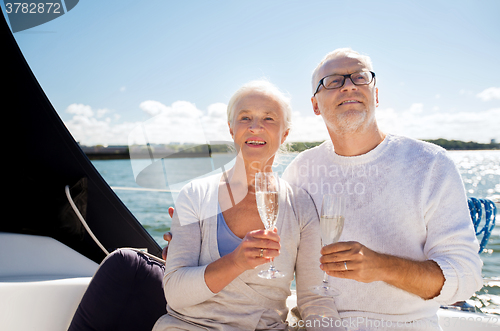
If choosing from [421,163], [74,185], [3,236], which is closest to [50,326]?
[3,236]

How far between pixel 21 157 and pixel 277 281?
91.2 inches

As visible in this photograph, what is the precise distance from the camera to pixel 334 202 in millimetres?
1150

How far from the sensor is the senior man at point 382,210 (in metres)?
1.33

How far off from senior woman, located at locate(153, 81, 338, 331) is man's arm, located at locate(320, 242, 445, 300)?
21 cm

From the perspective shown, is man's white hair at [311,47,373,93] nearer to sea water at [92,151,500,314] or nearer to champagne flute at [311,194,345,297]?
sea water at [92,151,500,314]

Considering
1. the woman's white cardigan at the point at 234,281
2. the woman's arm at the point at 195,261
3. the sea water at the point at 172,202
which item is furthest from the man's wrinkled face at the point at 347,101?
the woman's arm at the point at 195,261

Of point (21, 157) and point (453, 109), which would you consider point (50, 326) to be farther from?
point (453, 109)

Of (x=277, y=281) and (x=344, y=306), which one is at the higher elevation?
(x=277, y=281)

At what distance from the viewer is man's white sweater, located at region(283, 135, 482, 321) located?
1377 millimetres

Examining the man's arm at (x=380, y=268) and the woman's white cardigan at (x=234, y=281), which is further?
the woman's white cardigan at (x=234, y=281)

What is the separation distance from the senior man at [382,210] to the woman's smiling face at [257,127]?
1.01 ft

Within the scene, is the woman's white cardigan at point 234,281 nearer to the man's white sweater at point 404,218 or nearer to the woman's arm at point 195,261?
the woman's arm at point 195,261

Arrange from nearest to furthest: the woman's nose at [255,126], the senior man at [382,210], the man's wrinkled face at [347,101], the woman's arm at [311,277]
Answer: the senior man at [382,210] < the woman's arm at [311,277] < the woman's nose at [255,126] < the man's wrinkled face at [347,101]

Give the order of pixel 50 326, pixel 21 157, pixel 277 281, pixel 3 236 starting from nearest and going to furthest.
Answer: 1. pixel 277 281
2. pixel 50 326
3. pixel 3 236
4. pixel 21 157
